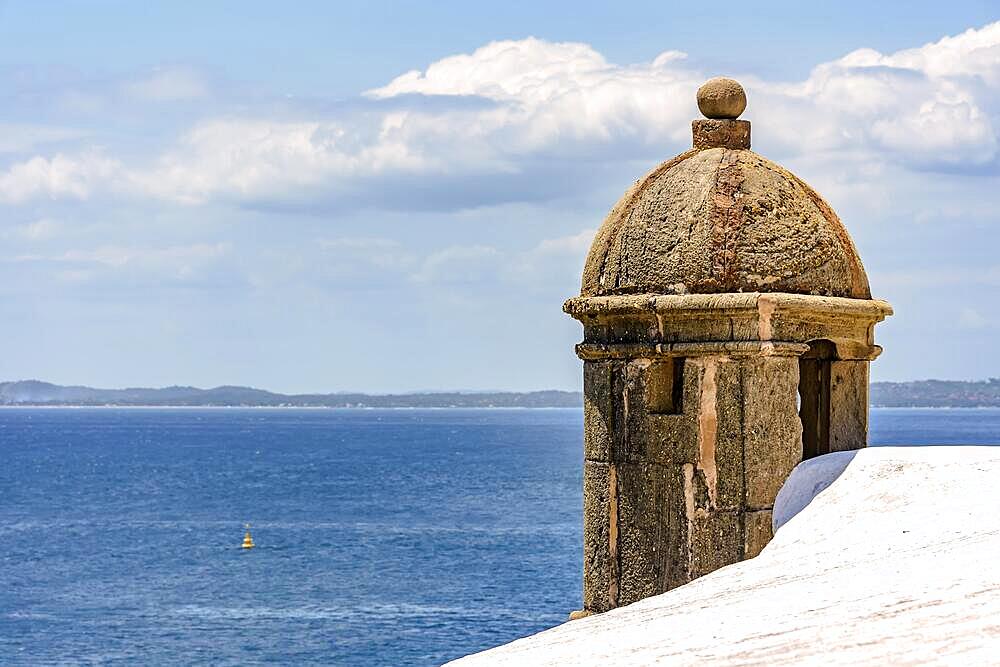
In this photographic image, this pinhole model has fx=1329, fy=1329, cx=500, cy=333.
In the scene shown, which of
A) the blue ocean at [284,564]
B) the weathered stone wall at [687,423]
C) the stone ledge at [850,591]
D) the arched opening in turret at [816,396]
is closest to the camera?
the stone ledge at [850,591]

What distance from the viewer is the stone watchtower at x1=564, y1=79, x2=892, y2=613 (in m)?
5.36

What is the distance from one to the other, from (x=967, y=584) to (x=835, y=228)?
8.90 ft

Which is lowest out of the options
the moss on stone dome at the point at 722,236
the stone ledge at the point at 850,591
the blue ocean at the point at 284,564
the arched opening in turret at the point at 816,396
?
the blue ocean at the point at 284,564

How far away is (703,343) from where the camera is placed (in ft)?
17.7

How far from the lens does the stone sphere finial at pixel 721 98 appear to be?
5824 mm

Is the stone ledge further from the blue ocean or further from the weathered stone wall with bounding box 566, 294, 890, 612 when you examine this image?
the blue ocean

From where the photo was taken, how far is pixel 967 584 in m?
3.28

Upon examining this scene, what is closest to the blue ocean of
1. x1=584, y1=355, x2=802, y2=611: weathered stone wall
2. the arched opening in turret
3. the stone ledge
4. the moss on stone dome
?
the arched opening in turret

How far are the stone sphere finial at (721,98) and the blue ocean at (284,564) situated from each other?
2347 centimetres

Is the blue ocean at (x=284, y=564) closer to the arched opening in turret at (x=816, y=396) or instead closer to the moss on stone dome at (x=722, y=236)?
the arched opening in turret at (x=816, y=396)

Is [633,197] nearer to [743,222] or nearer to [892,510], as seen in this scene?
[743,222]

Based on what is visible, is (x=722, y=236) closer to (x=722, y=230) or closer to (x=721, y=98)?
(x=722, y=230)

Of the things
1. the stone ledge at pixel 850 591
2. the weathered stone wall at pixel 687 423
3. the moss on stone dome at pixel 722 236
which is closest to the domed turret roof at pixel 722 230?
the moss on stone dome at pixel 722 236

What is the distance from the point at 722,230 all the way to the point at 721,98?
733 millimetres
